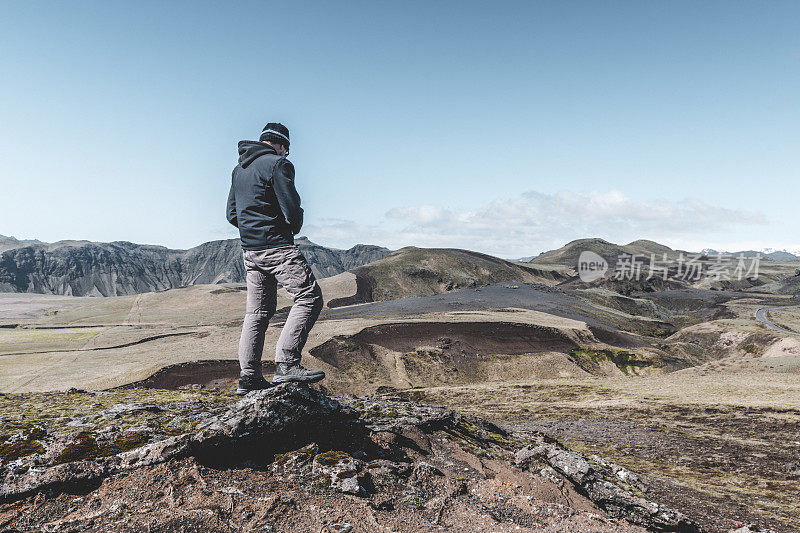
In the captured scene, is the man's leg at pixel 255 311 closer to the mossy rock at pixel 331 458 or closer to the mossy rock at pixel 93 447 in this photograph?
the mossy rock at pixel 93 447

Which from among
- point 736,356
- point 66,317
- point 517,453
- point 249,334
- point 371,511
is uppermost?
point 249,334

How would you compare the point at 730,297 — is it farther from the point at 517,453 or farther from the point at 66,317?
the point at 66,317

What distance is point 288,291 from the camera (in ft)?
24.7

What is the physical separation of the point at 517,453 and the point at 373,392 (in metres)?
26.0

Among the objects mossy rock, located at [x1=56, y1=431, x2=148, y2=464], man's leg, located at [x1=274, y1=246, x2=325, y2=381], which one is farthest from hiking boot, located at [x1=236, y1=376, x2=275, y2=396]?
mossy rock, located at [x1=56, y1=431, x2=148, y2=464]

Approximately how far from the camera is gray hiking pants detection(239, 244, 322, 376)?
7414 mm

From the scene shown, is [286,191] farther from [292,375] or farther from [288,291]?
[292,375]

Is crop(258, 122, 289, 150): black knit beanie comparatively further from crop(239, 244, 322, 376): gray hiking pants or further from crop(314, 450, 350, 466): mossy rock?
crop(314, 450, 350, 466): mossy rock

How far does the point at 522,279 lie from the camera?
463ft

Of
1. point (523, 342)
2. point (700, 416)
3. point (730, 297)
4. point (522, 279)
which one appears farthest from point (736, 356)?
point (522, 279)

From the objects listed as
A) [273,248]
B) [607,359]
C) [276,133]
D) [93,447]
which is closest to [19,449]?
[93,447]

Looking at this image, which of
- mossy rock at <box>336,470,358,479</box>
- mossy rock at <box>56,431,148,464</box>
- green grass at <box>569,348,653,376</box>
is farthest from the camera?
green grass at <box>569,348,653,376</box>

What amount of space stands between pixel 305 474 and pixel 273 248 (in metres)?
3.81

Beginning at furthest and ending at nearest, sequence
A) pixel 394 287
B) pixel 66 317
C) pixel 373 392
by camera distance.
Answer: pixel 394 287 → pixel 66 317 → pixel 373 392
